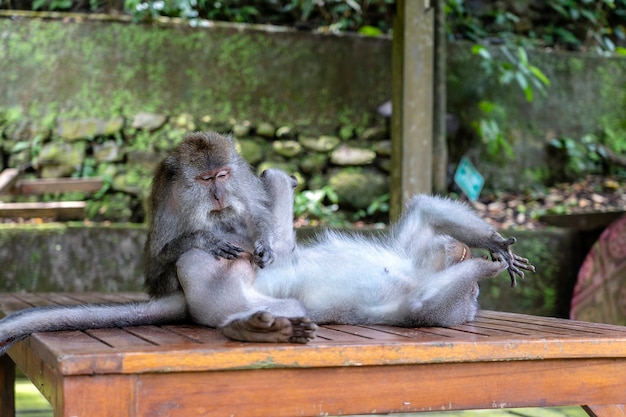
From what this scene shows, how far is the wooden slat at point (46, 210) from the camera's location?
196 inches

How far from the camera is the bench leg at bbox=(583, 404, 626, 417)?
2.17 m

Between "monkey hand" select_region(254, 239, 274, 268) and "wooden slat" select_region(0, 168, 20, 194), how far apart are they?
116 inches

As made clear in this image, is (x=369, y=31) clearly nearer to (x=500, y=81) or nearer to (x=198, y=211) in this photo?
(x=500, y=81)

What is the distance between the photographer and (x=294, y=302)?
8.11 feet

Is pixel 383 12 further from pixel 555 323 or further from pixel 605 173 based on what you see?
pixel 555 323

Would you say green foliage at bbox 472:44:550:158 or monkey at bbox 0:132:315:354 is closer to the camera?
monkey at bbox 0:132:315:354

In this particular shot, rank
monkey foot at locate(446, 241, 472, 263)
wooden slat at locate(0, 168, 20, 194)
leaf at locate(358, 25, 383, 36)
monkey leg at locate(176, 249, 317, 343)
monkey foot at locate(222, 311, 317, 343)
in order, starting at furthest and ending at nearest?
leaf at locate(358, 25, 383, 36) → wooden slat at locate(0, 168, 20, 194) → monkey foot at locate(446, 241, 472, 263) → monkey leg at locate(176, 249, 317, 343) → monkey foot at locate(222, 311, 317, 343)

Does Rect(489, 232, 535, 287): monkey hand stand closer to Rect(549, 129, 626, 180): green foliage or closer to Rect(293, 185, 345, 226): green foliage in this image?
Rect(293, 185, 345, 226): green foliage

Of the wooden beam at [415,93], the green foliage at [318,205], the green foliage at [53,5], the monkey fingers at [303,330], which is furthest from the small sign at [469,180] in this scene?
the green foliage at [53,5]

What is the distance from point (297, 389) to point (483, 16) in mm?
5537

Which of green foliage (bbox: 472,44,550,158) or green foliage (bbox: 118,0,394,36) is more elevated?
green foliage (bbox: 118,0,394,36)

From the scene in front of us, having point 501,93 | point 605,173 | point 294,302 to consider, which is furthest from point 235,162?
point 605,173

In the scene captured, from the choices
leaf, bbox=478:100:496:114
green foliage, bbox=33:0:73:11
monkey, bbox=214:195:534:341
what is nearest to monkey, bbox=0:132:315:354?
monkey, bbox=214:195:534:341

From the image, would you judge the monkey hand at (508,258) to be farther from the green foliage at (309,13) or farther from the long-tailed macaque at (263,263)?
the green foliage at (309,13)
